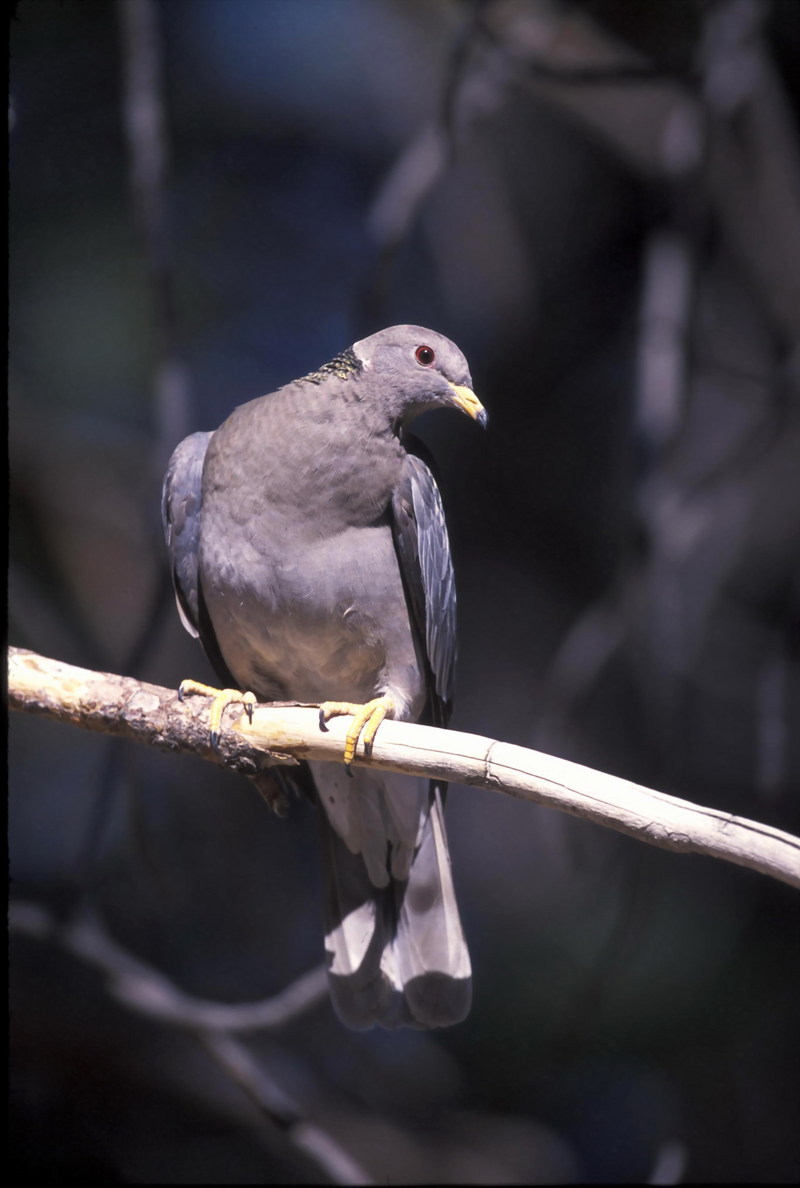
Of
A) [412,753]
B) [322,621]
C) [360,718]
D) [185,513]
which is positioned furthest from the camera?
[185,513]

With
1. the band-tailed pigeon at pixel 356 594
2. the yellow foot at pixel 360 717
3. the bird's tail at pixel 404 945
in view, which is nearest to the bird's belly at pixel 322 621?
the band-tailed pigeon at pixel 356 594

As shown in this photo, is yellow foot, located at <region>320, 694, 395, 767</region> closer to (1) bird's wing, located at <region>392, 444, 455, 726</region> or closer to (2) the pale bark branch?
(2) the pale bark branch

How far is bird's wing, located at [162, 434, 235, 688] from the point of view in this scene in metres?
1.93

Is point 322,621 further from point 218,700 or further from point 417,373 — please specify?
point 417,373

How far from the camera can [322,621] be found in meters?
1.83

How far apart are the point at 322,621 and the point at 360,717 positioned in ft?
0.72

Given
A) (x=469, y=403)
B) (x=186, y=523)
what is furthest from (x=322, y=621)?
(x=469, y=403)

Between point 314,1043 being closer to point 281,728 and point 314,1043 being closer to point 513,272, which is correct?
point 281,728

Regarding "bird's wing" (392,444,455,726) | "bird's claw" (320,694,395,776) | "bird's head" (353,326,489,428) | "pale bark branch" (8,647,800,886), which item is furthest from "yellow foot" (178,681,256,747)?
"bird's head" (353,326,489,428)

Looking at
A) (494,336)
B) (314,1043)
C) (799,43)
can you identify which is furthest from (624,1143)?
(799,43)

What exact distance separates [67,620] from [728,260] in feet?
5.75

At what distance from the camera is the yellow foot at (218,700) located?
169 cm

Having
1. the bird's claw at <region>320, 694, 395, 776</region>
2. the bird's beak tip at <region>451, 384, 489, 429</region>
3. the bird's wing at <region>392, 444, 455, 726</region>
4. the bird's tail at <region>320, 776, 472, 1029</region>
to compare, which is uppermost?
the bird's beak tip at <region>451, 384, 489, 429</region>

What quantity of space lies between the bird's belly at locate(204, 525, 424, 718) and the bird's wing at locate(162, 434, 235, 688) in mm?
83
